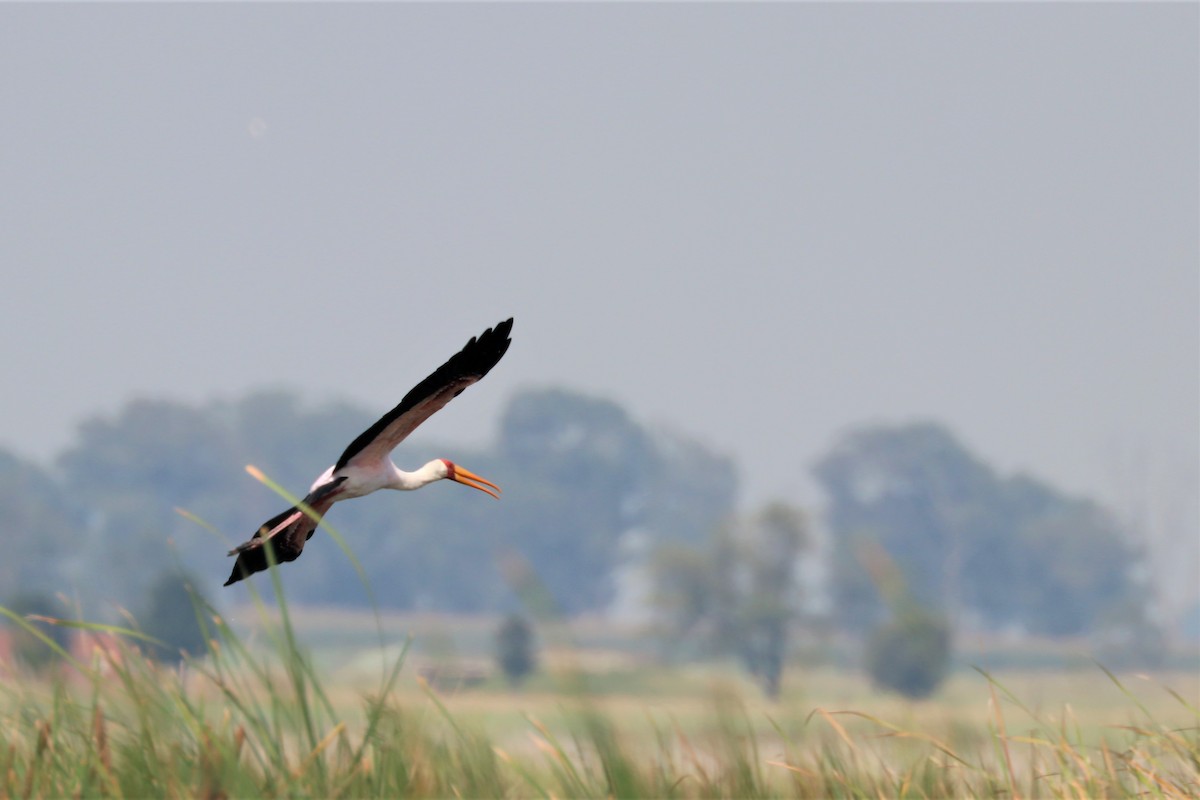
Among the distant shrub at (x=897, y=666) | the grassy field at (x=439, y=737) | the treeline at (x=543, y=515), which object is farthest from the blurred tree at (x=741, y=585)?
the grassy field at (x=439, y=737)

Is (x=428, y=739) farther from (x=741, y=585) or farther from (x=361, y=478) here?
(x=741, y=585)

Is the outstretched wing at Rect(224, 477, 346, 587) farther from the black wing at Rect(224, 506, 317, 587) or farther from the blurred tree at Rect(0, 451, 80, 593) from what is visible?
the blurred tree at Rect(0, 451, 80, 593)

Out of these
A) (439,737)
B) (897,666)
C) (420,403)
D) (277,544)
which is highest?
(420,403)

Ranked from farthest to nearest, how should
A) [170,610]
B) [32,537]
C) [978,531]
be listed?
[978,531] < [32,537] < [170,610]

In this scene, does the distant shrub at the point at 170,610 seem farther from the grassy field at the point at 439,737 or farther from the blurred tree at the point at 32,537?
the grassy field at the point at 439,737

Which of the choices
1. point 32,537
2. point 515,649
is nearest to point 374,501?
point 32,537

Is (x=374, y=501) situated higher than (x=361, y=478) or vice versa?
(x=374, y=501)

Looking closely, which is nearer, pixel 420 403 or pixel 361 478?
pixel 420 403

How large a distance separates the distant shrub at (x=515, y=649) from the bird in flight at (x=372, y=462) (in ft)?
169

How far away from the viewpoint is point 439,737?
7.62m

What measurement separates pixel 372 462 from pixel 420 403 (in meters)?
0.38

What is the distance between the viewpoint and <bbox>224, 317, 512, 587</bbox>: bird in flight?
5.67 metres

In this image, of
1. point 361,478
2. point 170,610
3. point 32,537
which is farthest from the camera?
point 32,537

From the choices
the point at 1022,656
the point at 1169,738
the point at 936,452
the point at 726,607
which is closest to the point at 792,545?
the point at 726,607
